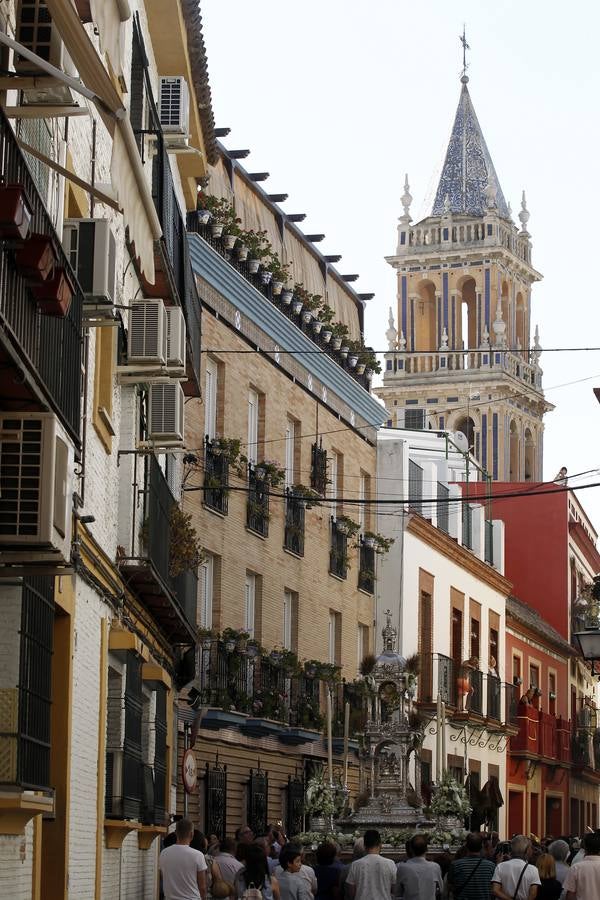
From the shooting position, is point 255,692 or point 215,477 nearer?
point 215,477

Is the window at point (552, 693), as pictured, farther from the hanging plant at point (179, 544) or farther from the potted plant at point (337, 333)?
the hanging plant at point (179, 544)

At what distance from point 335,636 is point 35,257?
25.0 metres

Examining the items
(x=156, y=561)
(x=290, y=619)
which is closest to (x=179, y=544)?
(x=156, y=561)

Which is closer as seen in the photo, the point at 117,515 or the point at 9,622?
the point at 9,622

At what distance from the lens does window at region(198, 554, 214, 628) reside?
26.2 m

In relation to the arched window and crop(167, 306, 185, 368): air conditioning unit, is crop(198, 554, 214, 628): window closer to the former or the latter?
crop(167, 306, 185, 368): air conditioning unit

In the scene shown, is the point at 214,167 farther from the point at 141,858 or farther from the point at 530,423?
the point at 530,423

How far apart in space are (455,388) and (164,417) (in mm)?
82063

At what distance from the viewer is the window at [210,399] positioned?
26.7 meters

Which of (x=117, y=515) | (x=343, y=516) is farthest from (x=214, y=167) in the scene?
(x=117, y=515)

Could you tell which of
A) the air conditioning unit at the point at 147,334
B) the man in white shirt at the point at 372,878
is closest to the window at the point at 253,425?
the air conditioning unit at the point at 147,334

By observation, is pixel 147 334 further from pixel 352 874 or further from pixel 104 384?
pixel 352 874

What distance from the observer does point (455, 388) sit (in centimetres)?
9938

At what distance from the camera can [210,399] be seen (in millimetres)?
27016
